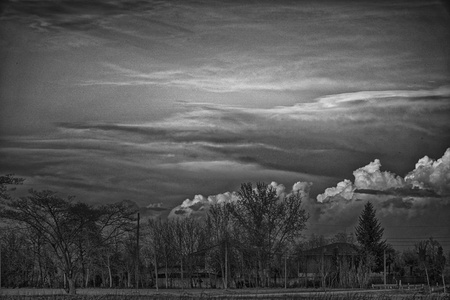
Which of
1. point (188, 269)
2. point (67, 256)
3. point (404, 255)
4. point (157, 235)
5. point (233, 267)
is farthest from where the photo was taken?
point (404, 255)

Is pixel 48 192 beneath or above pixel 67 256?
above

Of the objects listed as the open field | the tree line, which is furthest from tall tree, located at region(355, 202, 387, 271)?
the open field

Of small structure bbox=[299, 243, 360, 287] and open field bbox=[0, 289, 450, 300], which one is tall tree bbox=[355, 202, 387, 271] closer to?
small structure bbox=[299, 243, 360, 287]

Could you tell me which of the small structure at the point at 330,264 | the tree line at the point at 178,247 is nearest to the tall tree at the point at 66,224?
the tree line at the point at 178,247

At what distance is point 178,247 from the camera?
112m

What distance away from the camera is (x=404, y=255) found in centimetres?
14850

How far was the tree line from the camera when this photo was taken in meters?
66.2

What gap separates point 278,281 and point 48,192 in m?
43.1

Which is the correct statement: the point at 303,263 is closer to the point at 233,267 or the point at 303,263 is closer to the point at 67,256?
the point at 233,267

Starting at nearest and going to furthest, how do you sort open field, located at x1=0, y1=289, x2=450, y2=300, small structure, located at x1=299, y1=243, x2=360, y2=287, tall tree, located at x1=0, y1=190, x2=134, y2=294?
open field, located at x1=0, y1=289, x2=450, y2=300, tall tree, located at x1=0, y1=190, x2=134, y2=294, small structure, located at x1=299, y1=243, x2=360, y2=287

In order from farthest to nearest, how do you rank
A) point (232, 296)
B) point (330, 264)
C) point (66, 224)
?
point (330, 264) → point (66, 224) → point (232, 296)

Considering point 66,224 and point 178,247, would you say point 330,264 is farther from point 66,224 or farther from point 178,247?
point 66,224

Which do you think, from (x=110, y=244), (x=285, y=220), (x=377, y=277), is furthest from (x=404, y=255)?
(x=110, y=244)

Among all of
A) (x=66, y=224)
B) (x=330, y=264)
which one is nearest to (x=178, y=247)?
(x=330, y=264)
